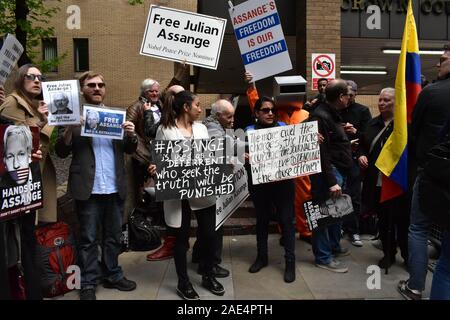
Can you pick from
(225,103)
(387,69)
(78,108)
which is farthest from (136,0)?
(387,69)

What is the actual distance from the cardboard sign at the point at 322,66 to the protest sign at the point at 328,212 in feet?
9.01

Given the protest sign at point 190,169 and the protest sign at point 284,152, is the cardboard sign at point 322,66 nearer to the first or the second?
the protest sign at point 284,152

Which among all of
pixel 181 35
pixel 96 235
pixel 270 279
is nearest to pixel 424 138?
pixel 270 279

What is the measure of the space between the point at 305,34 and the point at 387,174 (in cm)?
361

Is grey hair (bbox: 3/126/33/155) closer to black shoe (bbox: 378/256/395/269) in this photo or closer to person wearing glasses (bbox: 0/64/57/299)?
person wearing glasses (bbox: 0/64/57/299)

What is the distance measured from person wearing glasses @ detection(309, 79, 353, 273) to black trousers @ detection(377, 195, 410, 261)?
479 mm

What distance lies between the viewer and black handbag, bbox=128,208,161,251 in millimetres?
4613

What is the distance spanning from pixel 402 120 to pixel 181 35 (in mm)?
2440

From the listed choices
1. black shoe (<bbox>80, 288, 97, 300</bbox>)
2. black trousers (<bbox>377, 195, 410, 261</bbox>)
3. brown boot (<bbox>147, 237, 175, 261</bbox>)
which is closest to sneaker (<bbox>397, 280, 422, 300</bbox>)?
black trousers (<bbox>377, 195, 410, 261</bbox>)

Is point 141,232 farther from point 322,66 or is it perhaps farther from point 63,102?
point 322,66

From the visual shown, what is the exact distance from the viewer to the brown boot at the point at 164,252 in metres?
4.62

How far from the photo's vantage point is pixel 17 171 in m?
2.80

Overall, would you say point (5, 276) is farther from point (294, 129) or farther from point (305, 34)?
point (305, 34)

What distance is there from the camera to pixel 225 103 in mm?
3992
